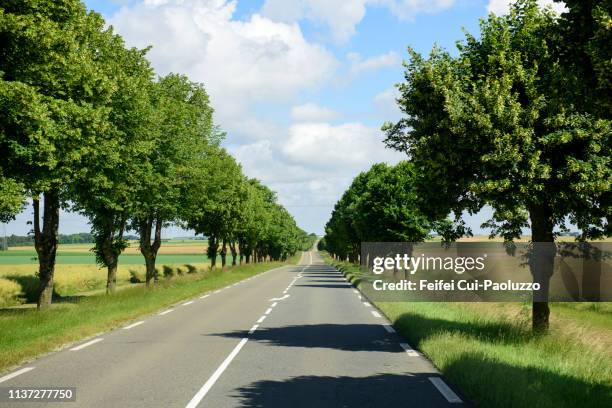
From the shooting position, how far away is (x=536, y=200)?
38.5 feet

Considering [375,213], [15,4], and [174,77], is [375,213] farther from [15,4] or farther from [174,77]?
[15,4]

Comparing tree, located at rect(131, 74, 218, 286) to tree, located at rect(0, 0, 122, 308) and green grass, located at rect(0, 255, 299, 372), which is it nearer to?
green grass, located at rect(0, 255, 299, 372)

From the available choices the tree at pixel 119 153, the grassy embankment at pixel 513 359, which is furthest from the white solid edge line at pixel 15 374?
the tree at pixel 119 153

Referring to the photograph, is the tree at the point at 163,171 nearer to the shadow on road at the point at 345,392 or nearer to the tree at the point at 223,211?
the tree at the point at 223,211

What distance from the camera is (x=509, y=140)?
1157cm

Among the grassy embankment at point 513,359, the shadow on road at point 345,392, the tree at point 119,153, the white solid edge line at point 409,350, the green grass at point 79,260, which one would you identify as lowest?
the green grass at point 79,260

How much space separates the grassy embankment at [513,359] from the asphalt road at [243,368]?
1.24 ft

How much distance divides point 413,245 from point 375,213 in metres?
3.28

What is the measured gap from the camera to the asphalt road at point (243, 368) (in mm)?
7805

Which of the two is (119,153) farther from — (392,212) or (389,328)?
(392,212)

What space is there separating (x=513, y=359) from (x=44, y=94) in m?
13.3

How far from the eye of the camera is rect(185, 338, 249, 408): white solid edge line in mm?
7595

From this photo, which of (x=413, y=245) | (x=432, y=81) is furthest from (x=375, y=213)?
(x=432, y=81)

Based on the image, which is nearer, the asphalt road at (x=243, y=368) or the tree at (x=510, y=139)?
the asphalt road at (x=243, y=368)
